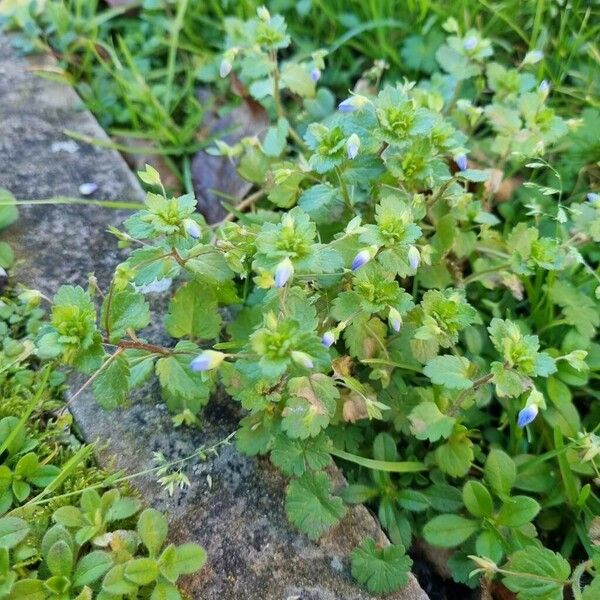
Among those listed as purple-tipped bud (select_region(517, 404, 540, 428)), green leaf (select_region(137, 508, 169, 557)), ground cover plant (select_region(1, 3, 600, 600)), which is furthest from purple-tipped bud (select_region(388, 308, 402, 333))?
green leaf (select_region(137, 508, 169, 557))

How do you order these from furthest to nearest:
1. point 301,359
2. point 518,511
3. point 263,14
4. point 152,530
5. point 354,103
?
point 263,14 → point 354,103 → point 518,511 → point 152,530 → point 301,359

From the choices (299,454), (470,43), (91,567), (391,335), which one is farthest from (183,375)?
(470,43)

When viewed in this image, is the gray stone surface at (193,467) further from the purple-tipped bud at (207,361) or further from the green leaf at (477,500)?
the purple-tipped bud at (207,361)

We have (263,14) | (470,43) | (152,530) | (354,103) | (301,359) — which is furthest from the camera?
(470,43)

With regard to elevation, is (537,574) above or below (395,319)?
below

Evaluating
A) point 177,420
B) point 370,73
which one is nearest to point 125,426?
point 177,420

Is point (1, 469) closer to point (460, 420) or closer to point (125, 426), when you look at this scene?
point (125, 426)

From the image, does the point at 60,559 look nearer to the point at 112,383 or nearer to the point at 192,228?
the point at 112,383
